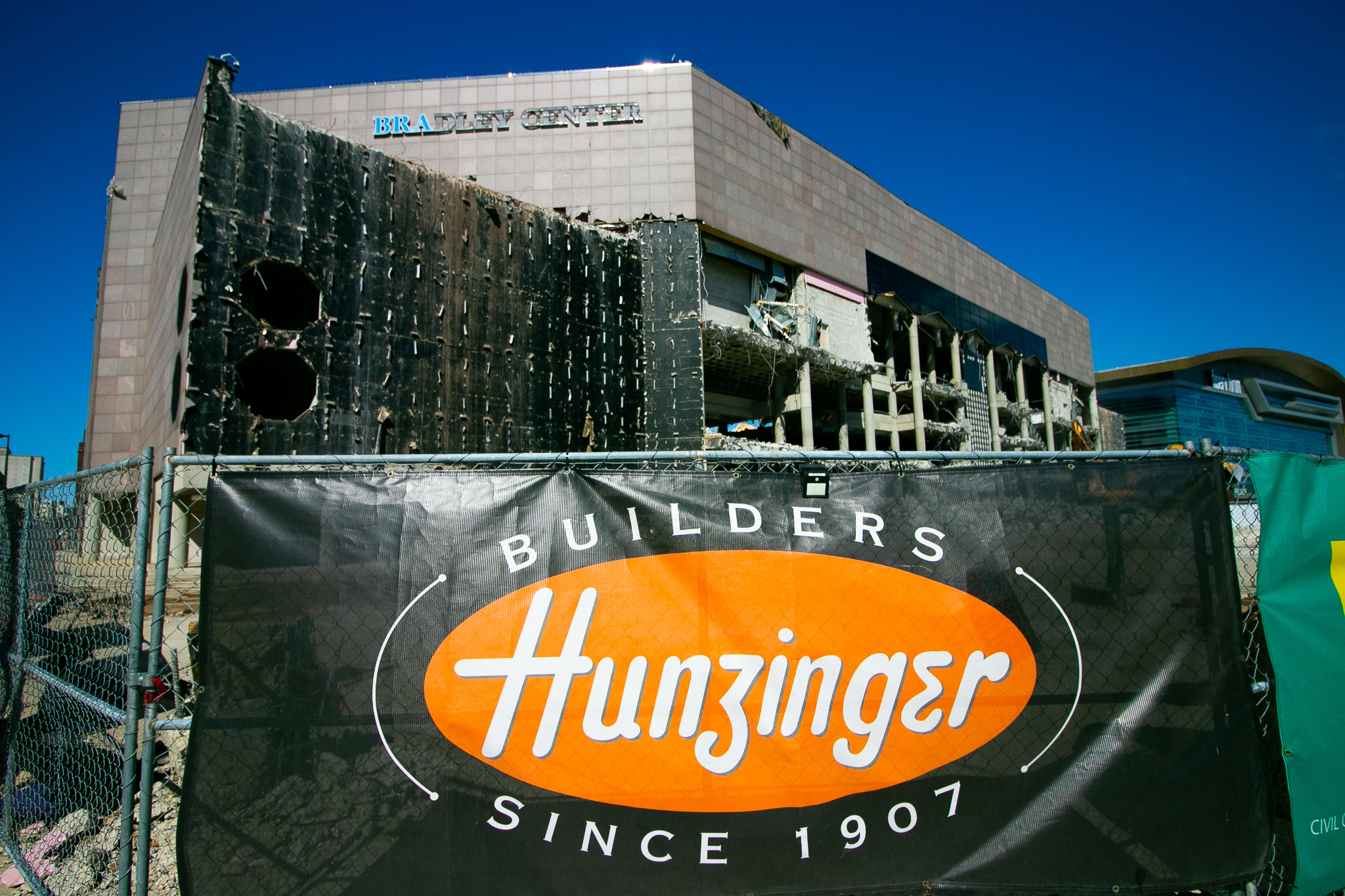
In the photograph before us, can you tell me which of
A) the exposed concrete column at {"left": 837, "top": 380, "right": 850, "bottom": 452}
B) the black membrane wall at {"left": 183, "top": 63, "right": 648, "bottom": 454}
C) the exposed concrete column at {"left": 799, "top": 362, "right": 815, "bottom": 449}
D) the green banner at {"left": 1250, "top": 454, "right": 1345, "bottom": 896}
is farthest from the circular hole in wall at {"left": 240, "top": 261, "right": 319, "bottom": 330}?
the exposed concrete column at {"left": 837, "top": 380, "right": 850, "bottom": 452}

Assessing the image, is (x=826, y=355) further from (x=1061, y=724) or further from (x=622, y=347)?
(x=1061, y=724)

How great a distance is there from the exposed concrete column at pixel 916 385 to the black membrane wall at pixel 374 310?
45.5ft

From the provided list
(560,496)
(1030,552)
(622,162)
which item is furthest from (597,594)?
(622,162)

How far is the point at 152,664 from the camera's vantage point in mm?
2979

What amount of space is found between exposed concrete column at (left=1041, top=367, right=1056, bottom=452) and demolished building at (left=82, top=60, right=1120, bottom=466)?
548 mm

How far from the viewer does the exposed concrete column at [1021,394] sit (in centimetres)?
3087

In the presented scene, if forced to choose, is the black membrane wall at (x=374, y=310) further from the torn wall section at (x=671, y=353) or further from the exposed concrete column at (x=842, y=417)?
the exposed concrete column at (x=842, y=417)

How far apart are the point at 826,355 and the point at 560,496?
59.7 ft

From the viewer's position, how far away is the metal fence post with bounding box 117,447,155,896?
2.95 m

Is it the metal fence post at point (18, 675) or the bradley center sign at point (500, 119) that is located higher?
the bradley center sign at point (500, 119)

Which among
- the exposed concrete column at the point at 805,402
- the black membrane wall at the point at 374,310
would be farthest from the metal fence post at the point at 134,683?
the exposed concrete column at the point at 805,402

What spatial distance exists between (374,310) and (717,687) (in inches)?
401

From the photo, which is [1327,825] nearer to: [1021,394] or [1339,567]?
[1339,567]

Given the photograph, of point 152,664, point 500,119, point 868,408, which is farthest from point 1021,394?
point 152,664
